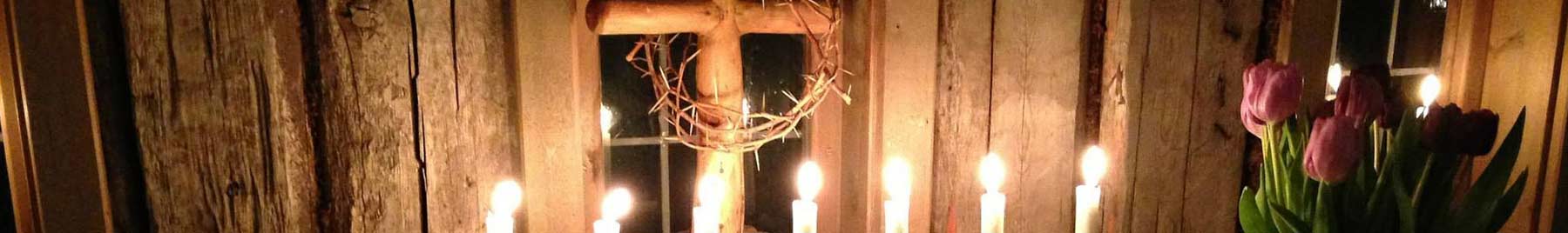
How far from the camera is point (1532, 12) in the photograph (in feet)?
4.89

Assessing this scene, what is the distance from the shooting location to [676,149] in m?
1.74

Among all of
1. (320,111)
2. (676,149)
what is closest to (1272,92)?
(676,149)

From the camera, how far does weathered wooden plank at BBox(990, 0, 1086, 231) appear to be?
59.2 inches

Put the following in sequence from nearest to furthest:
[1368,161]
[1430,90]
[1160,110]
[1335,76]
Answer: [1368,161] < [1430,90] < [1160,110] < [1335,76]

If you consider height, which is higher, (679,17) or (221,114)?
(679,17)

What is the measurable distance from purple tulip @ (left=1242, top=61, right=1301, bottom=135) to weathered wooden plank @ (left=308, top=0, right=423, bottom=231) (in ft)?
3.01

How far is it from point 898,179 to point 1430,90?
2.35 feet

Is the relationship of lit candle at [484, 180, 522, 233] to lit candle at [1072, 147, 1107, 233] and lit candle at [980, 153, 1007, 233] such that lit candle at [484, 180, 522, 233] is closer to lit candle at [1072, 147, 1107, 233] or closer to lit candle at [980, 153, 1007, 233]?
lit candle at [980, 153, 1007, 233]

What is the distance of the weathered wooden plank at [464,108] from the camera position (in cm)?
133

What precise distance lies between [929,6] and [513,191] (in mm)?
576

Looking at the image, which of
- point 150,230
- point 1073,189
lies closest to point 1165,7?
point 1073,189

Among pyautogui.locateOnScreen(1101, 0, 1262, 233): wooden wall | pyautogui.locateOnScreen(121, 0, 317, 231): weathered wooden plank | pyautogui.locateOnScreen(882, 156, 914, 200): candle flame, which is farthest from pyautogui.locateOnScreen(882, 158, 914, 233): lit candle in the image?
pyautogui.locateOnScreen(121, 0, 317, 231): weathered wooden plank

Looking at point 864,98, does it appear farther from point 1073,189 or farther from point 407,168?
point 407,168

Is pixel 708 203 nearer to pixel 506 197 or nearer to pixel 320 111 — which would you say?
pixel 506 197
